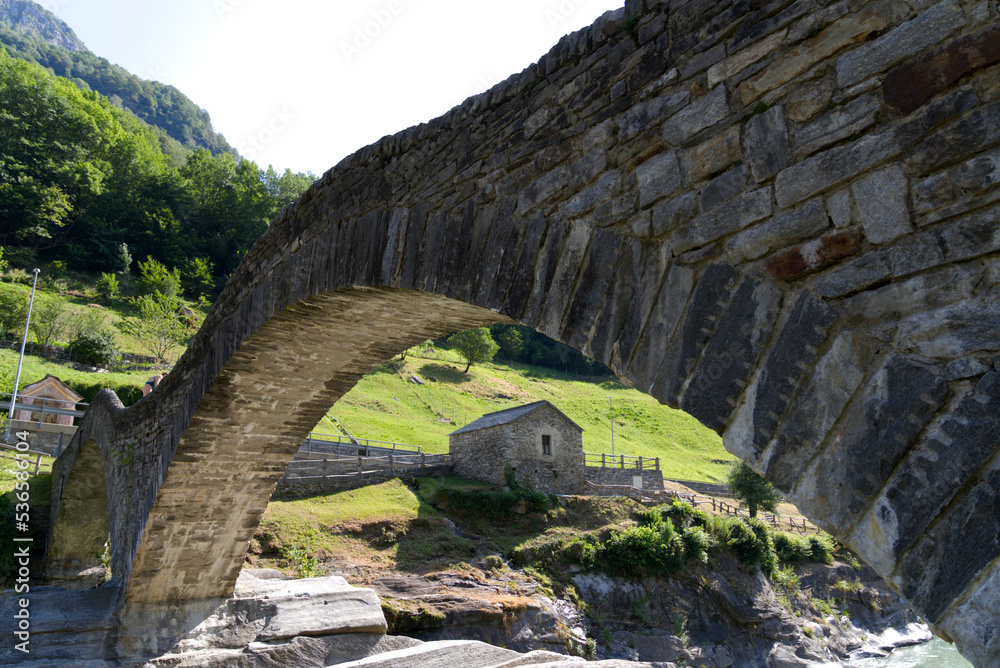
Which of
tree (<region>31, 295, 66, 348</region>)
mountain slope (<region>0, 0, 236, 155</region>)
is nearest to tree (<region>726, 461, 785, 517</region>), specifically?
tree (<region>31, 295, 66, 348</region>)

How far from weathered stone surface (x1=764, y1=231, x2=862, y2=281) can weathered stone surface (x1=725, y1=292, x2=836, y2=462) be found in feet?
0.29

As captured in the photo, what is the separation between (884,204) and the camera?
1.62 m

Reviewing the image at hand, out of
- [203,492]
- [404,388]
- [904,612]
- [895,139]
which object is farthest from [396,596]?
[404,388]

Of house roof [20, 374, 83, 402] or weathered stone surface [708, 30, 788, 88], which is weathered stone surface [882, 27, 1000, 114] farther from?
house roof [20, 374, 83, 402]

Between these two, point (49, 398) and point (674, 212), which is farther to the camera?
point (49, 398)

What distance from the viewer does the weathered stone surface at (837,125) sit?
67.3 inches

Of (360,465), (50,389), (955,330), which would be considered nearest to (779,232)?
(955,330)

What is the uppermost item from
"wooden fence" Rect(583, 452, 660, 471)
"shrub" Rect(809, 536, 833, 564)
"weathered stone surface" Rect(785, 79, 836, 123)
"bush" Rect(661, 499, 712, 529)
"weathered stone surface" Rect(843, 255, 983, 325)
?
"weathered stone surface" Rect(785, 79, 836, 123)

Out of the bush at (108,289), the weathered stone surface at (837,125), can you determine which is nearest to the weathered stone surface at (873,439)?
the weathered stone surface at (837,125)

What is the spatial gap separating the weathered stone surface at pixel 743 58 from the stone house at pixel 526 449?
A: 1729cm

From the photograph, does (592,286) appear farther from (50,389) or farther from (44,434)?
(50,389)

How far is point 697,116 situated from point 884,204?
81cm

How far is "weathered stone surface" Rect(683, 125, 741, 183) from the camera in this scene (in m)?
2.07

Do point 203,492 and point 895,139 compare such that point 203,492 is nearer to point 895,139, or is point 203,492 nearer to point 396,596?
point 396,596
